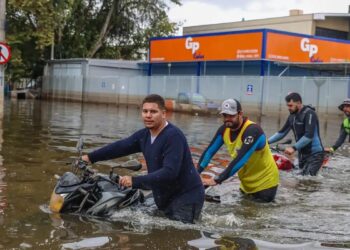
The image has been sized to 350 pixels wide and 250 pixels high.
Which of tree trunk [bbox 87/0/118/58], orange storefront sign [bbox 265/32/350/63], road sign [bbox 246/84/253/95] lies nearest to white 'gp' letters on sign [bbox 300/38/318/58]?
orange storefront sign [bbox 265/32/350/63]

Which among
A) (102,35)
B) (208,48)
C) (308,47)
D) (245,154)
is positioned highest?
(102,35)

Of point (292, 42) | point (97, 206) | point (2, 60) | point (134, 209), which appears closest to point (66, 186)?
point (97, 206)

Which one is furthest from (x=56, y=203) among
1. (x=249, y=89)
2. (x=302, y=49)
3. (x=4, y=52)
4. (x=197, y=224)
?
(x=302, y=49)

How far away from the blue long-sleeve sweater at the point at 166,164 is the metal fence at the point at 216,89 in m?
23.7

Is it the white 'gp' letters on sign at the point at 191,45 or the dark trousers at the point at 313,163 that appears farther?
the white 'gp' letters on sign at the point at 191,45

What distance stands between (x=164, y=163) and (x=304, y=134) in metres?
4.48

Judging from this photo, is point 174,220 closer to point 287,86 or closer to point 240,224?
point 240,224

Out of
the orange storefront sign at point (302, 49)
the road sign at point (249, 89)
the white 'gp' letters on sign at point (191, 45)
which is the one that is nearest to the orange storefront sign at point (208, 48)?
the white 'gp' letters on sign at point (191, 45)

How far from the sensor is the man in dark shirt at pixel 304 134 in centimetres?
908

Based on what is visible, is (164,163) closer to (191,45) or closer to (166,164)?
(166,164)

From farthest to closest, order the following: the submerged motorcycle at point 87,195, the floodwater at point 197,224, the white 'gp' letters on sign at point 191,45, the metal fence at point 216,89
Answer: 1. the white 'gp' letters on sign at point 191,45
2. the metal fence at point 216,89
3. the submerged motorcycle at point 87,195
4. the floodwater at point 197,224

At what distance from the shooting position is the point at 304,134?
30.6 ft

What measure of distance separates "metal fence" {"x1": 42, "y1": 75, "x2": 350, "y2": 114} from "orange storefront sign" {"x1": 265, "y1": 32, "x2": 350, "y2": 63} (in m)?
3.44

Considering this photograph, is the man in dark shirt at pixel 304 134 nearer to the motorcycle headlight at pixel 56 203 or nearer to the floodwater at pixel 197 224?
the floodwater at pixel 197 224
